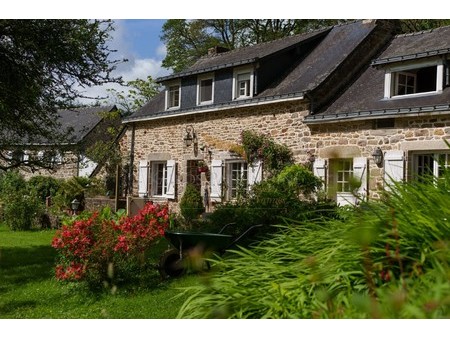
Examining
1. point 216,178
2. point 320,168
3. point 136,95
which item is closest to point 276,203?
point 320,168

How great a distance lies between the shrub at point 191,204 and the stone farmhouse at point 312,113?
211 mm

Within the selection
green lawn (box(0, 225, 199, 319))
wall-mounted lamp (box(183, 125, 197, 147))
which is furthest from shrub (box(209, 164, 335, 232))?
wall-mounted lamp (box(183, 125, 197, 147))

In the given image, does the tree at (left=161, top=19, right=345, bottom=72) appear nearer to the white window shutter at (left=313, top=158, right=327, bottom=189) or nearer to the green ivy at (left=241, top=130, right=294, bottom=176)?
the green ivy at (left=241, top=130, right=294, bottom=176)

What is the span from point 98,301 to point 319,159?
5.64 meters

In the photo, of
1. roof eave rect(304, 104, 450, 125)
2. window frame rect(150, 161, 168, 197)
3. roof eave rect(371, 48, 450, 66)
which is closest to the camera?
roof eave rect(304, 104, 450, 125)

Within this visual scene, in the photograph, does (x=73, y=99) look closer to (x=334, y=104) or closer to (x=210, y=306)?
(x=334, y=104)

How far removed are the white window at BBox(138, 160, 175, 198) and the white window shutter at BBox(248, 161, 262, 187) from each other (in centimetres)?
154

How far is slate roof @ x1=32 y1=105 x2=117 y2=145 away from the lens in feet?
30.3

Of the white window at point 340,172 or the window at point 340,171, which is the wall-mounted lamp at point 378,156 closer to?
the white window at point 340,172

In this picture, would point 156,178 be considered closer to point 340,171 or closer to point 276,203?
point 276,203

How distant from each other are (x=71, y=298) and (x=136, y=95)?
11.1 metres
